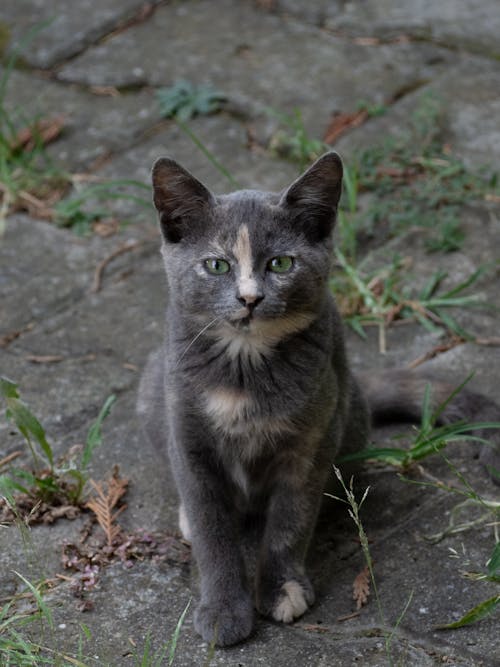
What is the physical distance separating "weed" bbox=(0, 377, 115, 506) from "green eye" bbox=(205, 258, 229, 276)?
2.25 feet

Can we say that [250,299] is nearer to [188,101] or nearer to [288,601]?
[288,601]

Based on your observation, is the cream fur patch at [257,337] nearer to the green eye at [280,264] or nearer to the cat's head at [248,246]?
the cat's head at [248,246]

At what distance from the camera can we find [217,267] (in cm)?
271

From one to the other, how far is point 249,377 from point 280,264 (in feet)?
1.03

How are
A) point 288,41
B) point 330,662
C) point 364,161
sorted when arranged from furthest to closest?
point 288,41 < point 364,161 < point 330,662

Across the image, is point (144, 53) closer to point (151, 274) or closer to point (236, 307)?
point (151, 274)

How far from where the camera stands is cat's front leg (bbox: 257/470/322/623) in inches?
110

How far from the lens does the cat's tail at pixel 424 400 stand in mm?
3299

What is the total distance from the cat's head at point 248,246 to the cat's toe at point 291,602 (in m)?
0.71

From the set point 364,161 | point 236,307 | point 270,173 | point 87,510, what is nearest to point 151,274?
point 270,173

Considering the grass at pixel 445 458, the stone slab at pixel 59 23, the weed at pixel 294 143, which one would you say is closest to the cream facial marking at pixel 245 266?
the grass at pixel 445 458

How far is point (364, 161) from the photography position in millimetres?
4656

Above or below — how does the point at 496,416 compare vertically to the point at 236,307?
below

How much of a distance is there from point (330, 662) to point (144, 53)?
390cm
